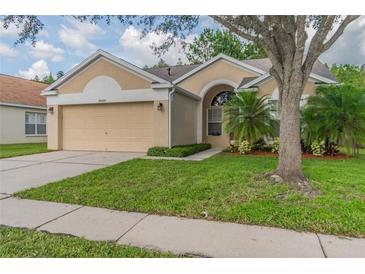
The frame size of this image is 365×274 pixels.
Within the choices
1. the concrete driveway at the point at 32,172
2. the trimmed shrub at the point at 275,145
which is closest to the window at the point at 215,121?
the trimmed shrub at the point at 275,145

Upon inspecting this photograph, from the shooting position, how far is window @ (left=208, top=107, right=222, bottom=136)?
50.0ft

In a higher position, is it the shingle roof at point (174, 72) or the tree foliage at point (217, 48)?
the tree foliage at point (217, 48)

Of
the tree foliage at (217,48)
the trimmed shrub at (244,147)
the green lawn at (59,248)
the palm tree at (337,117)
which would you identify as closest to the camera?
the green lawn at (59,248)

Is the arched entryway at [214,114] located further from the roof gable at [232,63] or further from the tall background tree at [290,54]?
the tall background tree at [290,54]

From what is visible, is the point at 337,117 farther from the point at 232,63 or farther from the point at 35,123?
the point at 35,123

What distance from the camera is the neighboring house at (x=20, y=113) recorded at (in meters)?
16.0

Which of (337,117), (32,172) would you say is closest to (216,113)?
(337,117)

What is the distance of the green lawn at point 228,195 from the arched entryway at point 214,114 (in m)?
8.30

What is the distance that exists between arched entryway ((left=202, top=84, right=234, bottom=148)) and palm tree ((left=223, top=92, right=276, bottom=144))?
4010mm

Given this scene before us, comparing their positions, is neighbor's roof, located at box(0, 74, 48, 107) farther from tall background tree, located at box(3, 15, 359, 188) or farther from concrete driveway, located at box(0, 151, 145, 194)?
tall background tree, located at box(3, 15, 359, 188)

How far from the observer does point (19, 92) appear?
59.4ft

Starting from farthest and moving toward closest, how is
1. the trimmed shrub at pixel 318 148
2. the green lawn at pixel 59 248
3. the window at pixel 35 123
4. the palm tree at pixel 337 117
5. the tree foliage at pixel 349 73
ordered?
the tree foliage at pixel 349 73
the window at pixel 35 123
the trimmed shrub at pixel 318 148
the palm tree at pixel 337 117
the green lawn at pixel 59 248

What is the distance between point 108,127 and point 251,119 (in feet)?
22.9
